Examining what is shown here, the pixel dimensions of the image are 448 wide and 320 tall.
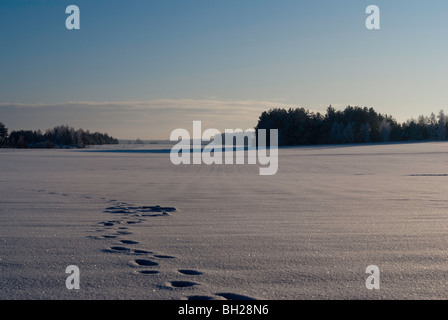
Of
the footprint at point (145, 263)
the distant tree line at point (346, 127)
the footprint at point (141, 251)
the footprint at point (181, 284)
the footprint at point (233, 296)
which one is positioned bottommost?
the footprint at point (233, 296)

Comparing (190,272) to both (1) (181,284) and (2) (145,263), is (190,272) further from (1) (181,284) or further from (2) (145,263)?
(2) (145,263)

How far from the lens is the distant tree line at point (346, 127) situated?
6825cm

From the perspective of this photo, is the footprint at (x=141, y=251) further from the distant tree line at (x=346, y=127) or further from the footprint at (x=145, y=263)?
the distant tree line at (x=346, y=127)

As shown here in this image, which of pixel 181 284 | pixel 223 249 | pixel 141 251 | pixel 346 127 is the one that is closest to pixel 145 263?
pixel 141 251

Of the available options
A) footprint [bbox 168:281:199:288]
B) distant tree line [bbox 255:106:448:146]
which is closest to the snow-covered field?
footprint [bbox 168:281:199:288]

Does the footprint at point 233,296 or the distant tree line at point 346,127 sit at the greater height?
the distant tree line at point 346,127

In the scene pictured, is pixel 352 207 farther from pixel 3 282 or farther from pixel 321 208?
pixel 3 282

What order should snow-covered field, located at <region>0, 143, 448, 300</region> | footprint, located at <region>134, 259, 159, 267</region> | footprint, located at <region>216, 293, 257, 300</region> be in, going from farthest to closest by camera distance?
footprint, located at <region>134, 259, 159, 267</region>
snow-covered field, located at <region>0, 143, 448, 300</region>
footprint, located at <region>216, 293, 257, 300</region>

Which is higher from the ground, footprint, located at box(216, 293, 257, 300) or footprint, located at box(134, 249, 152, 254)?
footprint, located at box(134, 249, 152, 254)

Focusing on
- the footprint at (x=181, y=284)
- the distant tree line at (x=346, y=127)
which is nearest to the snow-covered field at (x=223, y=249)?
the footprint at (x=181, y=284)

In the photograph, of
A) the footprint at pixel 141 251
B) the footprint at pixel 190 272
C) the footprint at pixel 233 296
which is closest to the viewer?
the footprint at pixel 233 296

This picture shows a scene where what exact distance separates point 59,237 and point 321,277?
2865mm

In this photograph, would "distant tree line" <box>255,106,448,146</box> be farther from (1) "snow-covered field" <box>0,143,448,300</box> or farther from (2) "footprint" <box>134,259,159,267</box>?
(2) "footprint" <box>134,259,159,267</box>

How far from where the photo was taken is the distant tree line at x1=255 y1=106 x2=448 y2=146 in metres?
68.2
